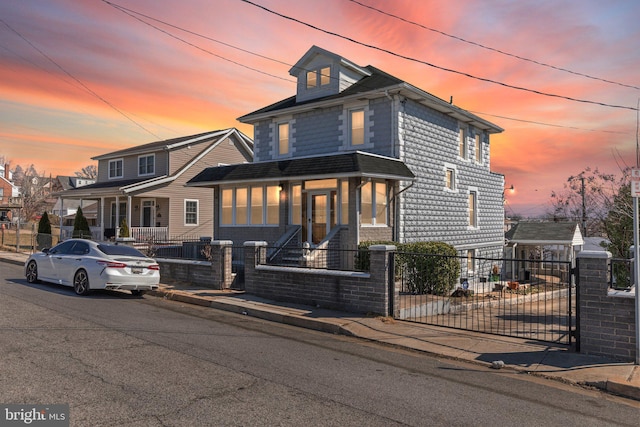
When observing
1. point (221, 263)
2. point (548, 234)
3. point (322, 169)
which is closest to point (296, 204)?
point (322, 169)

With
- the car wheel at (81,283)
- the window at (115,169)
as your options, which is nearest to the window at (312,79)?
the car wheel at (81,283)

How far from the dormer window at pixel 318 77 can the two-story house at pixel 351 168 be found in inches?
1.9

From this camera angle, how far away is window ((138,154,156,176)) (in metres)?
33.7

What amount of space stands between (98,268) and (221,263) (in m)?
3.49

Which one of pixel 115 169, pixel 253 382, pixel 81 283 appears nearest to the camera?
pixel 253 382

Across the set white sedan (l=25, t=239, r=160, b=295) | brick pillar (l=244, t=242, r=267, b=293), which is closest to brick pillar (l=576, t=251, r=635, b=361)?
A: brick pillar (l=244, t=242, r=267, b=293)

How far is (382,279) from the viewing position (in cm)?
1049

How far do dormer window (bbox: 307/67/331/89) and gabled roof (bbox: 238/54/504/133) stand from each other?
88cm

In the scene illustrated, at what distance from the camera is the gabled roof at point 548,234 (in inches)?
1217

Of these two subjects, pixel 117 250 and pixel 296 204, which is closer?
pixel 117 250

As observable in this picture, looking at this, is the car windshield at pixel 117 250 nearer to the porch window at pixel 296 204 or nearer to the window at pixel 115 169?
the porch window at pixel 296 204

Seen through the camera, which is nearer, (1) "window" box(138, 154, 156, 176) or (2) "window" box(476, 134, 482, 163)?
(2) "window" box(476, 134, 482, 163)

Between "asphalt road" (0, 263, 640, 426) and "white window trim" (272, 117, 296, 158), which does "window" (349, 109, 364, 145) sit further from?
"asphalt road" (0, 263, 640, 426)

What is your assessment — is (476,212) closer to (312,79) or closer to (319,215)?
(319,215)
